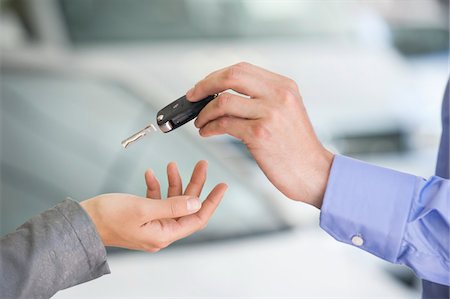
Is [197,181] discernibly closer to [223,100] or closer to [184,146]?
[223,100]

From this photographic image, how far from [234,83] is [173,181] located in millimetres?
158

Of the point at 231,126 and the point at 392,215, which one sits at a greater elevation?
the point at 231,126

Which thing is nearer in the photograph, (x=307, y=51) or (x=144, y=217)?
(x=144, y=217)

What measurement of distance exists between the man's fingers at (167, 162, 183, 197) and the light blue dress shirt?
0.17 meters

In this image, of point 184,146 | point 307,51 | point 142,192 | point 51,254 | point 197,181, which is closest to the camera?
point 51,254

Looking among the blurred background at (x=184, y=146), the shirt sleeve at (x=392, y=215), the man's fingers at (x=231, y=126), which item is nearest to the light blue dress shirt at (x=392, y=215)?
the shirt sleeve at (x=392, y=215)

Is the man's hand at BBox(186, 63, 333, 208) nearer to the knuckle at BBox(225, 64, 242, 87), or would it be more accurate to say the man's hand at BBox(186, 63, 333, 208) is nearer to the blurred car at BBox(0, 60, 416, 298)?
the knuckle at BBox(225, 64, 242, 87)

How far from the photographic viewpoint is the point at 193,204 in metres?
0.70

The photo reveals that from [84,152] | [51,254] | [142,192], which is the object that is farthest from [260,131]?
[84,152]

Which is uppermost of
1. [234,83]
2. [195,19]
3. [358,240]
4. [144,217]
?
[195,19]

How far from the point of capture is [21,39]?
2770 mm

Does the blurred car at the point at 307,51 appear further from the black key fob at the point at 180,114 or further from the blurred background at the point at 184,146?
the black key fob at the point at 180,114

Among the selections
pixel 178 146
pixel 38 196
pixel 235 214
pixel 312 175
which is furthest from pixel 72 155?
pixel 312 175

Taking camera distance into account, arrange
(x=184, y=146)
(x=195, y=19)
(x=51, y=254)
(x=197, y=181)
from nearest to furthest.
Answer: (x=51, y=254) < (x=197, y=181) < (x=184, y=146) < (x=195, y=19)
